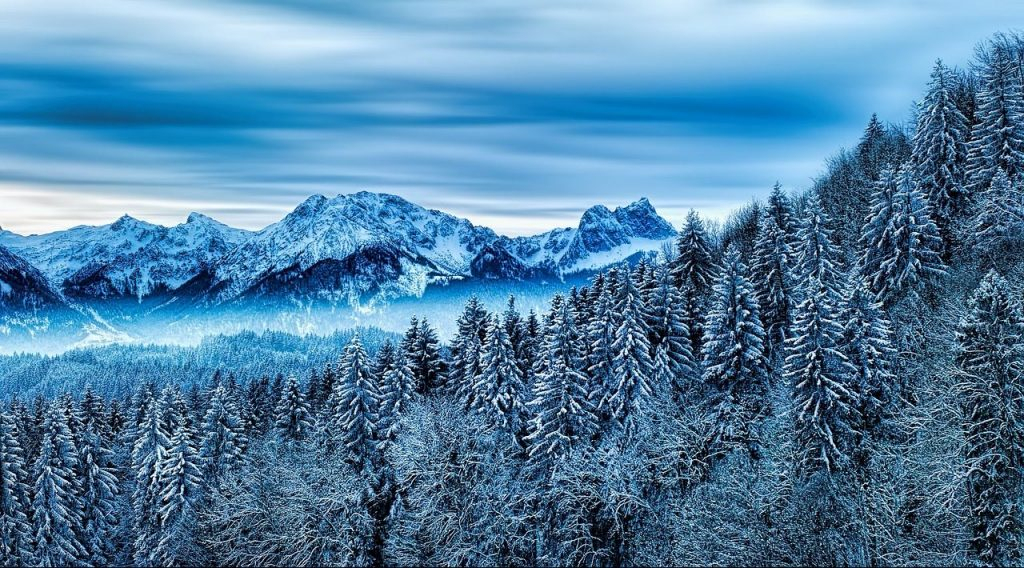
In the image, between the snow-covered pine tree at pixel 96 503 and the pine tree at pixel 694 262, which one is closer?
the snow-covered pine tree at pixel 96 503

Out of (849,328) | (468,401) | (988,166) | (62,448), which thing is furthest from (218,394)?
(988,166)

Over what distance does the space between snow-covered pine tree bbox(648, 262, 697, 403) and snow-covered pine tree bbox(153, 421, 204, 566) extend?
1340 inches

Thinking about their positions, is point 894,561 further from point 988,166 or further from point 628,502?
point 988,166

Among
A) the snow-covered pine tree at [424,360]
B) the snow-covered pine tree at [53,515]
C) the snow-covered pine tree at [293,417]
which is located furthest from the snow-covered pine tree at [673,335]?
the snow-covered pine tree at [53,515]

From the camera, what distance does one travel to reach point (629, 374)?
42.9 m

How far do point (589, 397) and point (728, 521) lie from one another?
10826mm

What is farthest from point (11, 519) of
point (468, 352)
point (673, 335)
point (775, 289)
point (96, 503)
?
point (775, 289)

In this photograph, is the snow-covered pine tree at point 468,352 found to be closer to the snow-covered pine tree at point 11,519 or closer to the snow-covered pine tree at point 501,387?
the snow-covered pine tree at point 501,387

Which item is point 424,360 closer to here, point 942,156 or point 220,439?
point 220,439

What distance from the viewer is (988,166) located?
57.6 metres

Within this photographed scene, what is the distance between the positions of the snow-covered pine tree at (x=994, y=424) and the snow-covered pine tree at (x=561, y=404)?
19.5 meters

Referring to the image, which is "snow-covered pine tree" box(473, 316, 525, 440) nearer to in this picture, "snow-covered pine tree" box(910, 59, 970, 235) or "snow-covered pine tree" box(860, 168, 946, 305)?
"snow-covered pine tree" box(860, 168, 946, 305)

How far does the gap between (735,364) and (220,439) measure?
41.1m

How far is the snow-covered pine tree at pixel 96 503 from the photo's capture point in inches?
2087
